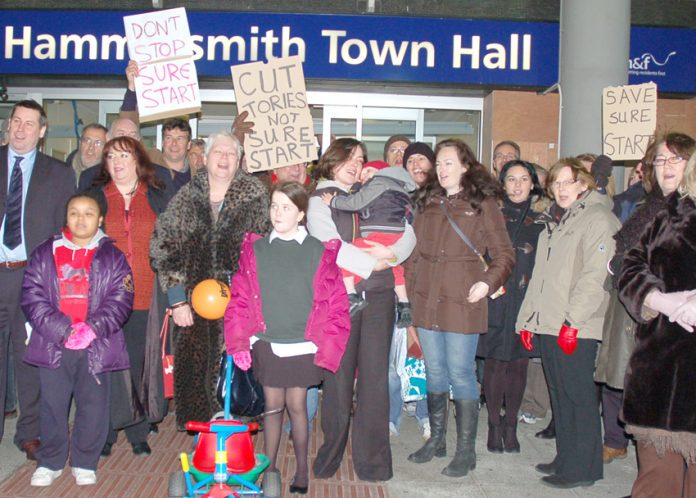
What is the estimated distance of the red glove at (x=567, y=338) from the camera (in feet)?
14.6

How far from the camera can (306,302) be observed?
420cm

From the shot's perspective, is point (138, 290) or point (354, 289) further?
point (138, 290)

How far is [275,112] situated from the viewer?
5734 millimetres

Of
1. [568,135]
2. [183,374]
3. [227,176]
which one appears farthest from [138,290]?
[568,135]

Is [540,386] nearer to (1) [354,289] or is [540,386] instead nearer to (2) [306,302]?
(1) [354,289]

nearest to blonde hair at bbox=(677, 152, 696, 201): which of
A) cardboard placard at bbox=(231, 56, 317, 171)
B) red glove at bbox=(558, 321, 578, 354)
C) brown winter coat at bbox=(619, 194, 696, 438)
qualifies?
brown winter coat at bbox=(619, 194, 696, 438)

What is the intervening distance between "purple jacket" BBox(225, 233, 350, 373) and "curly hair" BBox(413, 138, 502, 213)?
3.58ft

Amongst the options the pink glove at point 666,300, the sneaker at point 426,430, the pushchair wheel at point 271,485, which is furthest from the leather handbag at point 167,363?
the pink glove at point 666,300

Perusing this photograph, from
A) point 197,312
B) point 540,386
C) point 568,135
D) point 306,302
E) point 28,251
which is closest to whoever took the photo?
point 306,302

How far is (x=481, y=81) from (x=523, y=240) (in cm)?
493

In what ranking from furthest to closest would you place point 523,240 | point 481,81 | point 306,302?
1. point 481,81
2. point 523,240
3. point 306,302

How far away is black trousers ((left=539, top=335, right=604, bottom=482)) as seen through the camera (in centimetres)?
452

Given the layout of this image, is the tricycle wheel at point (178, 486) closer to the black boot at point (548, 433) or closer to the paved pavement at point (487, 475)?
the paved pavement at point (487, 475)

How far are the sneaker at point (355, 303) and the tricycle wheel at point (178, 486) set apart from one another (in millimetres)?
1378
